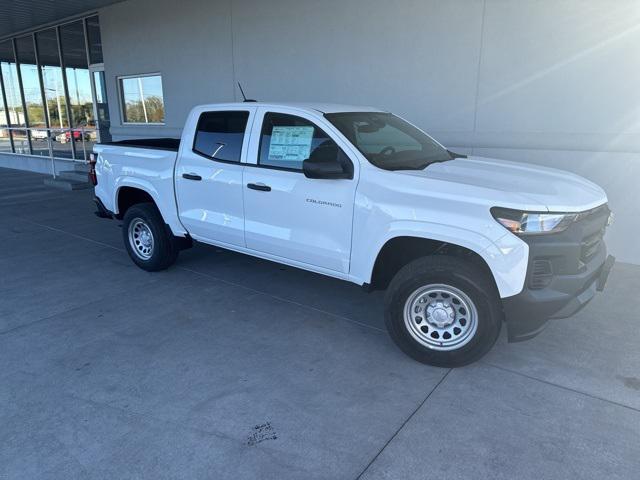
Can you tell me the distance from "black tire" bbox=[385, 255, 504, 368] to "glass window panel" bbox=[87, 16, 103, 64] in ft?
42.3

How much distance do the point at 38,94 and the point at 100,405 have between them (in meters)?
16.4

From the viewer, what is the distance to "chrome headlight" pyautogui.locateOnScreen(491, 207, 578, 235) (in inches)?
126

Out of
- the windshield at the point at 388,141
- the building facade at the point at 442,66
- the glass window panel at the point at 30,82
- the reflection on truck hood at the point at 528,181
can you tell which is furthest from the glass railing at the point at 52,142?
the reflection on truck hood at the point at 528,181

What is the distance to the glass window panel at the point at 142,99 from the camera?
11570mm

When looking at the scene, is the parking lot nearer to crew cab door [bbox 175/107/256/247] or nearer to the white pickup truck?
the white pickup truck

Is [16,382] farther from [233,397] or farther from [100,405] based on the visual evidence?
[233,397]

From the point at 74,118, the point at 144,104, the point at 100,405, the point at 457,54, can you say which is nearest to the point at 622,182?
the point at 457,54

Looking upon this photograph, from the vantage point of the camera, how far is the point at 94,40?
43.5 feet

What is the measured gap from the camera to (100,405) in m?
3.20

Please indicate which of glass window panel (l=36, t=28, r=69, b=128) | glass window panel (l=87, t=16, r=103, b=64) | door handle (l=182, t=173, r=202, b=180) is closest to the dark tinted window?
door handle (l=182, t=173, r=202, b=180)

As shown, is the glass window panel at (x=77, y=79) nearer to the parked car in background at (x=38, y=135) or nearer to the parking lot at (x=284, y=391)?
the parked car in background at (x=38, y=135)

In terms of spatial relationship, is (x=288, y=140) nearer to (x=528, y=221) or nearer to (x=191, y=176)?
(x=191, y=176)

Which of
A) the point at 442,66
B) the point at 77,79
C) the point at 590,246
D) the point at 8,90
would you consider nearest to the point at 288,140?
the point at 590,246

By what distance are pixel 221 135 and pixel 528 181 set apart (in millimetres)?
2928
